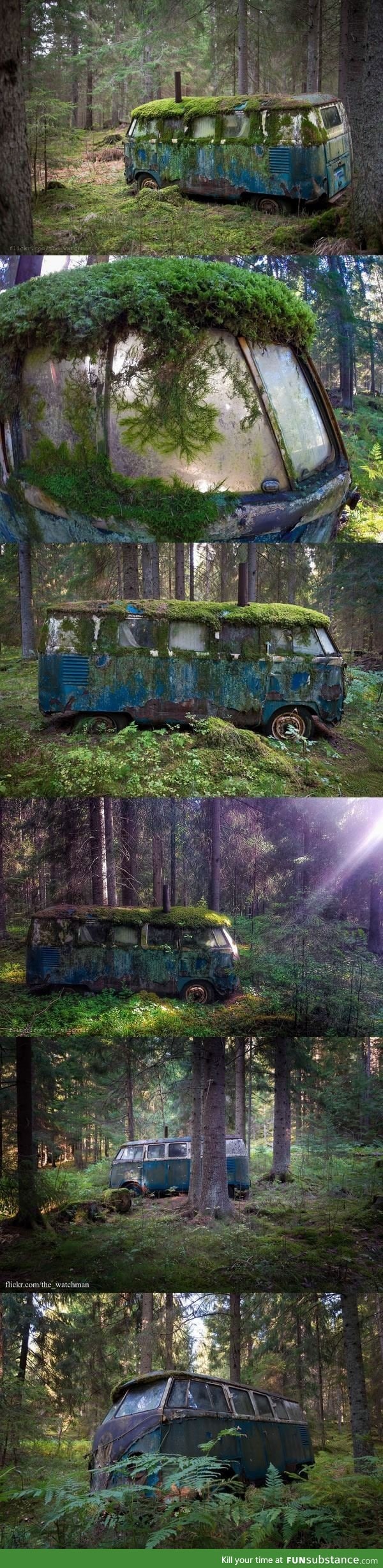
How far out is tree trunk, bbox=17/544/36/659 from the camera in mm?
4469

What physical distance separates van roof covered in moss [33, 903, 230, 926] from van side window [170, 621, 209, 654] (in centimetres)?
219

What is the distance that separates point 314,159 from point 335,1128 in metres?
5.98

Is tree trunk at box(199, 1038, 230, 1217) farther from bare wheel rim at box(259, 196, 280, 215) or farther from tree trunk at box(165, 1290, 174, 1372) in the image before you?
bare wheel rim at box(259, 196, 280, 215)

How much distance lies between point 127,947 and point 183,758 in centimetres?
224

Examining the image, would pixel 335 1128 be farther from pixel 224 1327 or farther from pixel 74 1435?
pixel 74 1435

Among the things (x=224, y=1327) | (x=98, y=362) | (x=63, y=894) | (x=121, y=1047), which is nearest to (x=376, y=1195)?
(x=224, y=1327)

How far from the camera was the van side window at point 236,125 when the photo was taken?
4.11m

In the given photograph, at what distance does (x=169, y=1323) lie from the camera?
7094mm

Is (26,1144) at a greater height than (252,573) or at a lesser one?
lesser

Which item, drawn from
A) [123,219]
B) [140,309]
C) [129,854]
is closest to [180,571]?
[140,309]

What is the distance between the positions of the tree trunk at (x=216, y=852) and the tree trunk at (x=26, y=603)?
180 cm

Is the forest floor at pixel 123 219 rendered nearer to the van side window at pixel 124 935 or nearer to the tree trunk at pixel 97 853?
the tree trunk at pixel 97 853

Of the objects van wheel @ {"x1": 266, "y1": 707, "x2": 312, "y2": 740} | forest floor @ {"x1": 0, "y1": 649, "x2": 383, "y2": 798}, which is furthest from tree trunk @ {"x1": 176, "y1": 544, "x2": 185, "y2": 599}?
van wheel @ {"x1": 266, "y1": 707, "x2": 312, "y2": 740}

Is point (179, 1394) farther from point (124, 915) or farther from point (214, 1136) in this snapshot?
point (124, 915)
